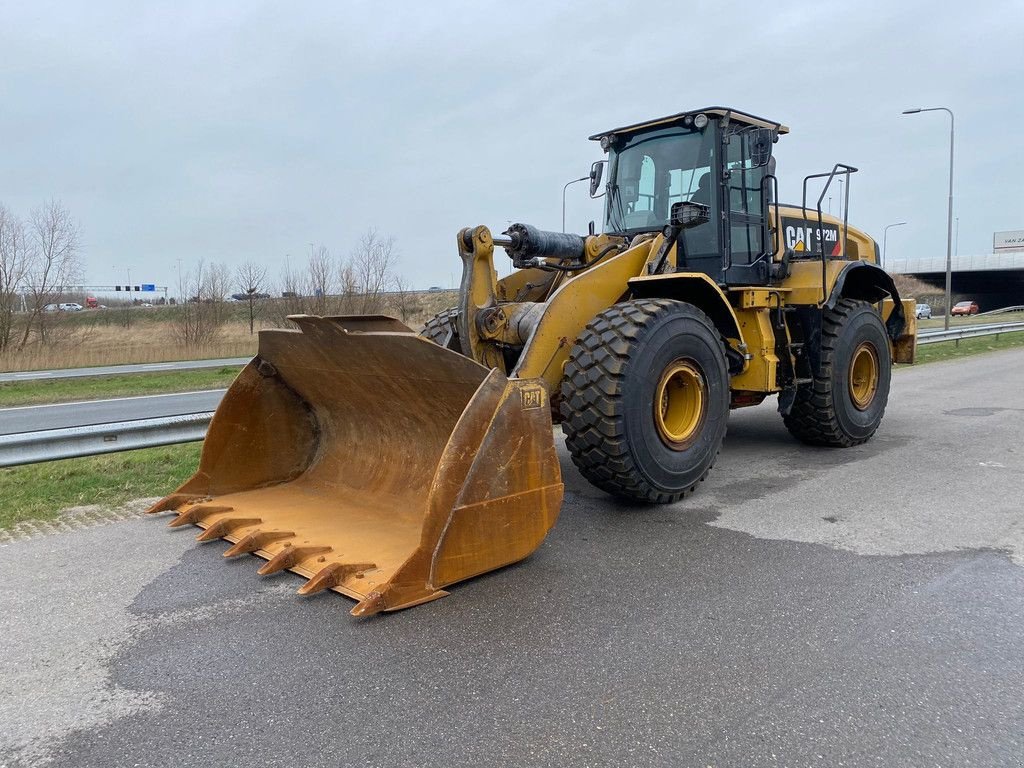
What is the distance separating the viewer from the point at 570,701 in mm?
2781

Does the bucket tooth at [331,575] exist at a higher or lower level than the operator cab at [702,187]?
lower

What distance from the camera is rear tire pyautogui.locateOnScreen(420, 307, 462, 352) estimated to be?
19.3 ft

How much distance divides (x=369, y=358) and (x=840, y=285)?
454 cm

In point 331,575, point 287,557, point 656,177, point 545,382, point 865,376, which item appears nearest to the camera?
point 331,575

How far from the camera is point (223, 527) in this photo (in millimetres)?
4527

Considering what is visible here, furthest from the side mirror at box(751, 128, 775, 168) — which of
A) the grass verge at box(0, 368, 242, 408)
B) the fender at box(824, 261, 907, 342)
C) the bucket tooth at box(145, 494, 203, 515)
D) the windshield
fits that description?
the grass verge at box(0, 368, 242, 408)

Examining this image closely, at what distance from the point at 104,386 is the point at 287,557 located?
50.0 ft

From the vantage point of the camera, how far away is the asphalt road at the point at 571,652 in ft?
8.31

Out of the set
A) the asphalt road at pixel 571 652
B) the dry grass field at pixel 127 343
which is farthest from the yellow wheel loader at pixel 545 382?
the dry grass field at pixel 127 343

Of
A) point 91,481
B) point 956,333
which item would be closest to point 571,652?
point 91,481

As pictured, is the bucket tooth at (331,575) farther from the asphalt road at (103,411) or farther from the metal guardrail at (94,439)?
the asphalt road at (103,411)

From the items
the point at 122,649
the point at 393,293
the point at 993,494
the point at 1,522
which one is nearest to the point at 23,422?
the point at 1,522

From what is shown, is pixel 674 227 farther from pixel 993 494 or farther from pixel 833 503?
pixel 993 494

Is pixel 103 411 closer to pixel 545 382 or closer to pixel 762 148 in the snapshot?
pixel 545 382
